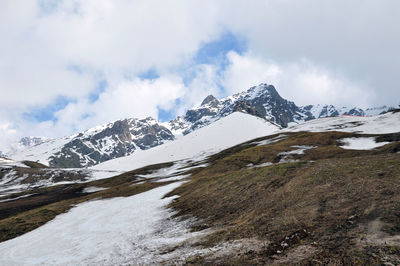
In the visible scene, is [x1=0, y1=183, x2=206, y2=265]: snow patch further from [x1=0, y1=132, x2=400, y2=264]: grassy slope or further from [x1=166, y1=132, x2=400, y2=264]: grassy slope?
[x1=166, y1=132, x2=400, y2=264]: grassy slope

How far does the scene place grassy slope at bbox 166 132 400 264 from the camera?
10.5 metres

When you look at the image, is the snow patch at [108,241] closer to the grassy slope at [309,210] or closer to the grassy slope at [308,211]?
the grassy slope at [308,211]

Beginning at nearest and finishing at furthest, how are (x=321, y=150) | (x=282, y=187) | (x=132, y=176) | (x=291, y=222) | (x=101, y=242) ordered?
(x=291, y=222) → (x=101, y=242) → (x=282, y=187) → (x=321, y=150) → (x=132, y=176)

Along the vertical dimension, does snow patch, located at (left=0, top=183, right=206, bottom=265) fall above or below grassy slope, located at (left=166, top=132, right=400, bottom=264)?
below

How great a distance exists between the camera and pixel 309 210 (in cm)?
1534

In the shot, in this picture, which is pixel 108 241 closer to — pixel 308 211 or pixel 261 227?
pixel 261 227

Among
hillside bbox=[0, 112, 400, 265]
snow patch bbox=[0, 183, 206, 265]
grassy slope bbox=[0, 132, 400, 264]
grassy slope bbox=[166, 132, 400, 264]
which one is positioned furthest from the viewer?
snow patch bbox=[0, 183, 206, 265]

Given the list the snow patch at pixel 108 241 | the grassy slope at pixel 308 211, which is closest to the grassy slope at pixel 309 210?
the grassy slope at pixel 308 211

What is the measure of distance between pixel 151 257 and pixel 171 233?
510cm

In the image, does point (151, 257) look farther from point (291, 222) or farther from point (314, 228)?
point (314, 228)

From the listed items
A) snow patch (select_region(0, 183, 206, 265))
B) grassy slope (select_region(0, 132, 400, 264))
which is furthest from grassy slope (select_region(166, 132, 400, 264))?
snow patch (select_region(0, 183, 206, 265))

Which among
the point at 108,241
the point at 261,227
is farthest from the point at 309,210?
the point at 108,241

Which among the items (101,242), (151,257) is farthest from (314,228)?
(101,242)

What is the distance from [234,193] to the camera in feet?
88.1
